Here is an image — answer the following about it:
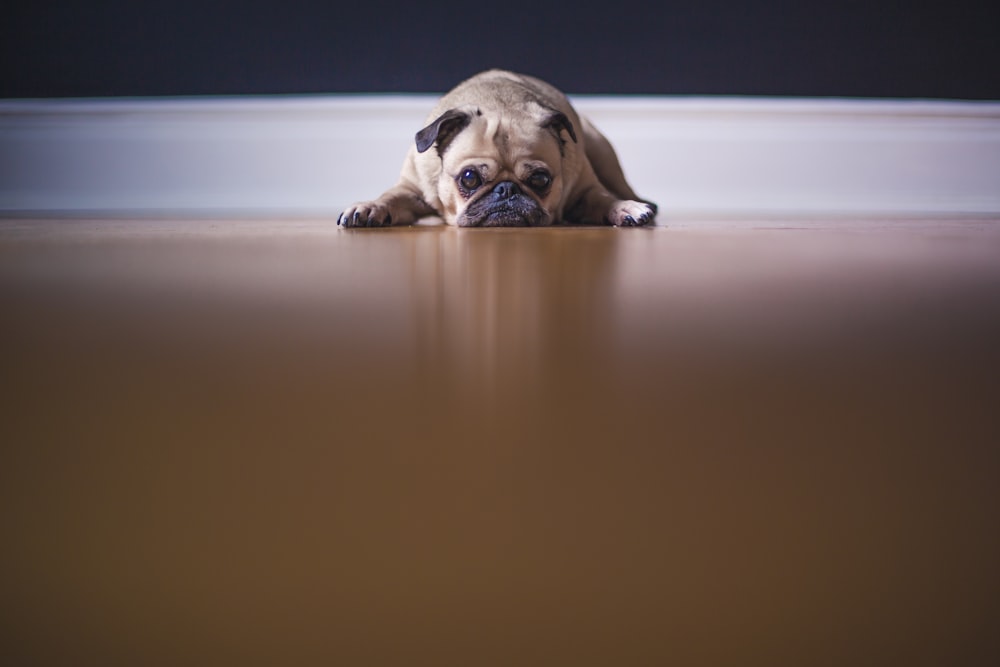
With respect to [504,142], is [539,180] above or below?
below

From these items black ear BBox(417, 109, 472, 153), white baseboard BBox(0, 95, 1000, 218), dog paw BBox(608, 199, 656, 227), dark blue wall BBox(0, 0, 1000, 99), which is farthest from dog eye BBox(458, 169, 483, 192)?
dark blue wall BBox(0, 0, 1000, 99)

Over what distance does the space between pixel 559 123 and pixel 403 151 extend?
1.26m

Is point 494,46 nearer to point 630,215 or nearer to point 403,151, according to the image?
point 403,151

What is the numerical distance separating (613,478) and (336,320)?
0.38m

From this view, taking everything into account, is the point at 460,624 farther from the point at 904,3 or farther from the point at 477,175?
the point at 904,3

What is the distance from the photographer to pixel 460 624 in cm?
21

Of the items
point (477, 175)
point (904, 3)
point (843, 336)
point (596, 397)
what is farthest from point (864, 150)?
point (596, 397)

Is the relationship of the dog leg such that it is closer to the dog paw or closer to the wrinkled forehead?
the wrinkled forehead

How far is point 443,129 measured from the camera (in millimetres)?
2279

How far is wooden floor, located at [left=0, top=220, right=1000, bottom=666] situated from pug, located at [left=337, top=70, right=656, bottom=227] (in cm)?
156

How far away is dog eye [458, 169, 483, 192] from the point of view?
7.42ft

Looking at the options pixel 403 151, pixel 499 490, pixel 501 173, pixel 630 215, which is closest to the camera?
pixel 499 490

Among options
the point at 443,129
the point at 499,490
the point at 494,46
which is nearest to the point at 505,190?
the point at 443,129

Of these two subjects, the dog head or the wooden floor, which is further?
the dog head
